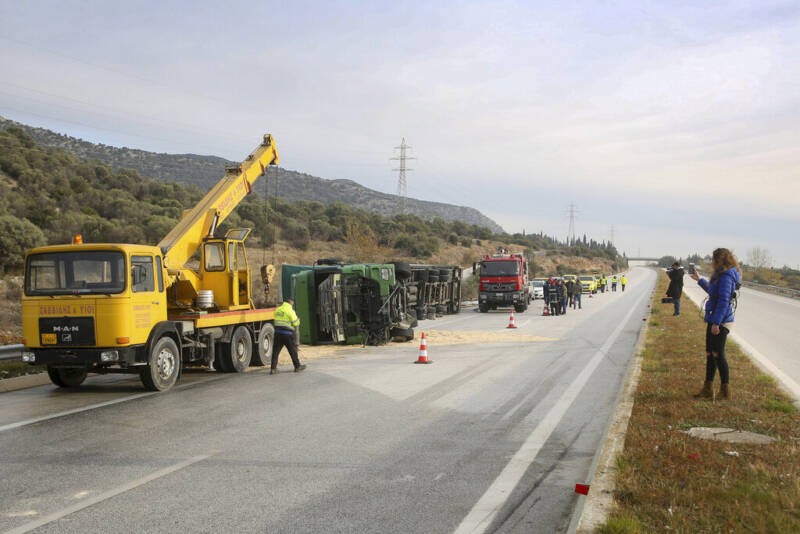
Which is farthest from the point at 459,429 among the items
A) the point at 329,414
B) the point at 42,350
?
the point at 42,350

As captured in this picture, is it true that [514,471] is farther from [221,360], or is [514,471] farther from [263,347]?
[263,347]

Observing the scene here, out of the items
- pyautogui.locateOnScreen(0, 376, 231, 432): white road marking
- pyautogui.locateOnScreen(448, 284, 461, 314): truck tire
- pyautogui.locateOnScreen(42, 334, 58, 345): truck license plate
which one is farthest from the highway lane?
pyautogui.locateOnScreen(448, 284, 461, 314): truck tire

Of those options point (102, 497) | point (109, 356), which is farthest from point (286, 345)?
point (102, 497)

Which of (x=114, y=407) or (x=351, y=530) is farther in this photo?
(x=114, y=407)

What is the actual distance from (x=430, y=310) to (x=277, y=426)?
1974 centimetres

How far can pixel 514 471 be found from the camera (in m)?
5.95

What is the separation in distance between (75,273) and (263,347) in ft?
15.6

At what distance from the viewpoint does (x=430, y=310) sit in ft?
89.8

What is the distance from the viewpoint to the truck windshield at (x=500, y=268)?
31781mm

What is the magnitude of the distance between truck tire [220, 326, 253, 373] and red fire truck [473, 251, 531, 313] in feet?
63.4

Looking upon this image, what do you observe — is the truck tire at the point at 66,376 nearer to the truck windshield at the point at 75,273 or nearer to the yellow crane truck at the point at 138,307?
the yellow crane truck at the point at 138,307

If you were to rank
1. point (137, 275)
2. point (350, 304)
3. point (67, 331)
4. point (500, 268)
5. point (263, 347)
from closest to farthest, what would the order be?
point (67, 331), point (137, 275), point (263, 347), point (350, 304), point (500, 268)

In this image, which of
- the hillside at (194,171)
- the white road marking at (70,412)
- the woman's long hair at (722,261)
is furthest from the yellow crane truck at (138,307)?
the hillside at (194,171)

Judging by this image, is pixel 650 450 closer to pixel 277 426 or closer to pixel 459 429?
pixel 459 429
